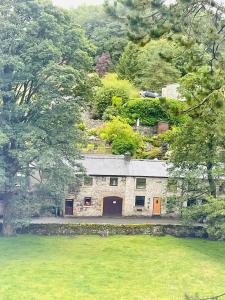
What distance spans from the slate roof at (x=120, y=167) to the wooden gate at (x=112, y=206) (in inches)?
80.6

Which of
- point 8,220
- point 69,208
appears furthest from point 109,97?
point 8,220

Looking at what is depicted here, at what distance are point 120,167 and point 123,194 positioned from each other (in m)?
2.14

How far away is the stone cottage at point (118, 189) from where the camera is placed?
4022 centimetres

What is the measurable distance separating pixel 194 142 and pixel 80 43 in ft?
33.9

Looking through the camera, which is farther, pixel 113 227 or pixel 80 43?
pixel 113 227

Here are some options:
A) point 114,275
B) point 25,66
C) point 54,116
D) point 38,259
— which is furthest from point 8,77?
point 114,275

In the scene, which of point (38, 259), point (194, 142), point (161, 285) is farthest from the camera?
point (194, 142)

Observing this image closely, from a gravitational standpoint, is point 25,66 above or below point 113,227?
above

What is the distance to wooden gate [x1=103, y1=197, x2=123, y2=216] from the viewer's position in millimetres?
40781

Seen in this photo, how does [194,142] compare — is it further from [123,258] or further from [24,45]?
[24,45]

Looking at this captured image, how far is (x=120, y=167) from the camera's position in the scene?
41.0m

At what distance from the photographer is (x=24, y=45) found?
→ 3250 centimetres

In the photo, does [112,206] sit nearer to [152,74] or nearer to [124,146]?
[124,146]

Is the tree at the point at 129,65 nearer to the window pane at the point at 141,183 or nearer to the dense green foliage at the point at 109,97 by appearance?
the dense green foliage at the point at 109,97
